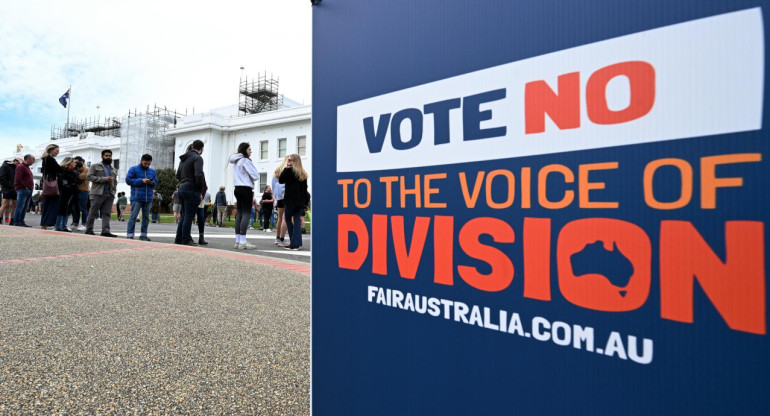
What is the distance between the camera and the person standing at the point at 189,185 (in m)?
6.70

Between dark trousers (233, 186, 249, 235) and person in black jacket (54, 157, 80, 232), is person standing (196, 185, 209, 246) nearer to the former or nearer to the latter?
dark trousers (233, 186, 249, 235)

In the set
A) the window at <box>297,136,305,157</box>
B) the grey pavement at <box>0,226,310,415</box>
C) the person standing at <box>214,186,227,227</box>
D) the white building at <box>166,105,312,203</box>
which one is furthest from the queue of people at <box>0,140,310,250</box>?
the window at <box>297,136,305,157</box>

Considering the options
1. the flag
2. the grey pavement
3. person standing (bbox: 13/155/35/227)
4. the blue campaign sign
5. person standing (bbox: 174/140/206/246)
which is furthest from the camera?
the flag

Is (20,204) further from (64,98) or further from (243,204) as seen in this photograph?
(64,98)

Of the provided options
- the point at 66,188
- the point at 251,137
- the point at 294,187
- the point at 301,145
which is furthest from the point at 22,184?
the point at 251,137

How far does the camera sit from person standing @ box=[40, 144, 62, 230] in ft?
26.5

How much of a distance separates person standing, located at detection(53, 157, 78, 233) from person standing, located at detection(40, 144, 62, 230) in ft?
0.36

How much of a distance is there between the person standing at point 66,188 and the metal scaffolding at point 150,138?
36746mm

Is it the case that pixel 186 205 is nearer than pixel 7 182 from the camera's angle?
Yes

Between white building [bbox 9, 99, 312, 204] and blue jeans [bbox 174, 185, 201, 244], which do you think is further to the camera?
Result: white building [bbox 9, 99, 312, 204]

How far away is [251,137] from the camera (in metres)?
36.1

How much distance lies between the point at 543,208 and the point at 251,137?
37258mm

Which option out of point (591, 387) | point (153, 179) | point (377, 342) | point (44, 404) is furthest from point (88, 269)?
point (591, 387)

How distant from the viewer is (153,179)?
24.5 ft
